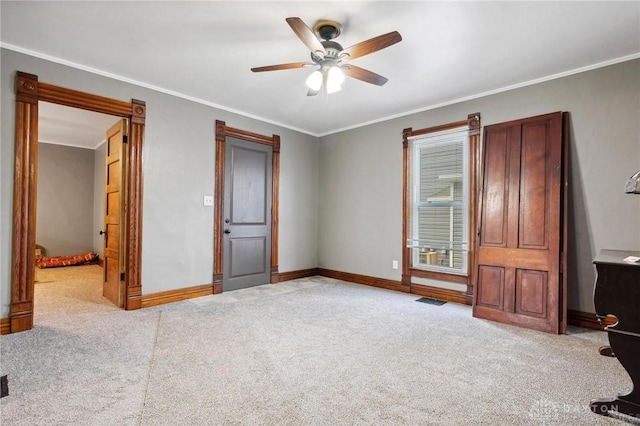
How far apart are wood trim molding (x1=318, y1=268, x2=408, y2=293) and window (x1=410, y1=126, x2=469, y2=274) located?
44cm

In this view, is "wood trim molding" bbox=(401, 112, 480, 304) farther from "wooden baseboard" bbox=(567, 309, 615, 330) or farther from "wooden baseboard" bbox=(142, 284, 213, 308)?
"wooden baseboard" bbox=(142, 284, 213, 308)

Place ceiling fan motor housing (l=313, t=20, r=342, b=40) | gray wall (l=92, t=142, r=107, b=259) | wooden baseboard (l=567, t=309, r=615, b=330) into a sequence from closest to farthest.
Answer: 1. ceiling fan motor housing (l=313, t=20, r=342, b=40)
2. wooden baseboard (l=567, t=309, r=615, b=330)
3. gray wall (l=92, t=142, r=107, b=259)

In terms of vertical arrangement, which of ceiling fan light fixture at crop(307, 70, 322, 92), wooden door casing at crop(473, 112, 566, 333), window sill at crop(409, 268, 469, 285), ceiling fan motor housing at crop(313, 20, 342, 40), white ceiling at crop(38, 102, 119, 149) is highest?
white ceiling at crop(38, 102, 119, 149)

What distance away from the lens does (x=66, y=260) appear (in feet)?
21.6

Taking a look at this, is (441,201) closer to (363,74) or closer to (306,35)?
(363,74)

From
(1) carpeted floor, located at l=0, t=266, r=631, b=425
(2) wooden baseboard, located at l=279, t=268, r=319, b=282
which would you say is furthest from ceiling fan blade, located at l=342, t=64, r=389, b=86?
(2) wooden baseboard, located at l=279, t=268, r=319, b=282

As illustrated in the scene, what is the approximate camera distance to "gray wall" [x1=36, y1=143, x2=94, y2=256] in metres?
6.93

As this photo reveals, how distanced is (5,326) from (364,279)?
4.25 meters

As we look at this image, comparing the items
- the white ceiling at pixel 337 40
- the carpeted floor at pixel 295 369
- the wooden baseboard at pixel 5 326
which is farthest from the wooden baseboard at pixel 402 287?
the wooden baseboard at pixel 5 326

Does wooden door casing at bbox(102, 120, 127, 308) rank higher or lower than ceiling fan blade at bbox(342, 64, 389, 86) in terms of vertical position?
lower

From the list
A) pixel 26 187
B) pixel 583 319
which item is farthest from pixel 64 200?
pixel 583 319

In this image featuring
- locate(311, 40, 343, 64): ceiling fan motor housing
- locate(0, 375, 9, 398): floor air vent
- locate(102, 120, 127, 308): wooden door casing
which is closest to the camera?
locate(0, 375, 9, 398): floor air vent

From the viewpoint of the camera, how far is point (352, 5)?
2.29 metres

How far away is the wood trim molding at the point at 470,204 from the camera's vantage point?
3.97 metres
